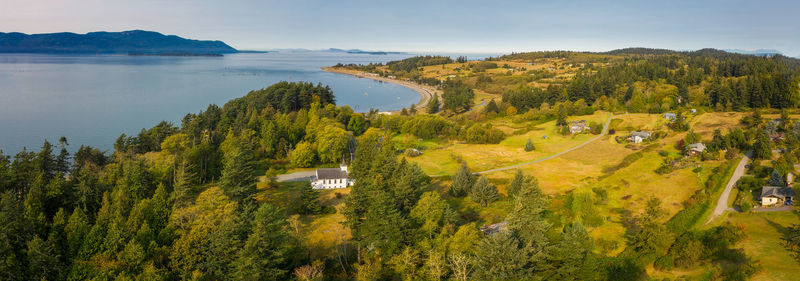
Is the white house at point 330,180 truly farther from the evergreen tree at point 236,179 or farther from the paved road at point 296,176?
the evergreen tree at point 236,179

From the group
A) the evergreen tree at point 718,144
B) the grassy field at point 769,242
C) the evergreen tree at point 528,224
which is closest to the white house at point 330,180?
the evergreen tree at point 528,224

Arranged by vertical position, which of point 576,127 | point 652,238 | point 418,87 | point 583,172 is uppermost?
point 418,87

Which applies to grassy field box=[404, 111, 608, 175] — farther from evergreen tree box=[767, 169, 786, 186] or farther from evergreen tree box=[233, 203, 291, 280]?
evergreen tree box=[233, 203, 291, 280]

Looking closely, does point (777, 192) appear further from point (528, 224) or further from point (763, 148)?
point (528, 224)

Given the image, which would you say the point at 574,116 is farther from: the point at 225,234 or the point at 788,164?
the point at 225,234

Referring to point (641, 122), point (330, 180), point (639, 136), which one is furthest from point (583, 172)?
point (641, 122)

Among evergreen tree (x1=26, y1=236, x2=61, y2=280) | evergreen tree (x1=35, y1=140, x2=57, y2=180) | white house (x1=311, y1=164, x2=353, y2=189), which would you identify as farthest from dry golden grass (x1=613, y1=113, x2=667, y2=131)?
evergreen tree (x1=35, y1=140, x2=57, y2=180)
